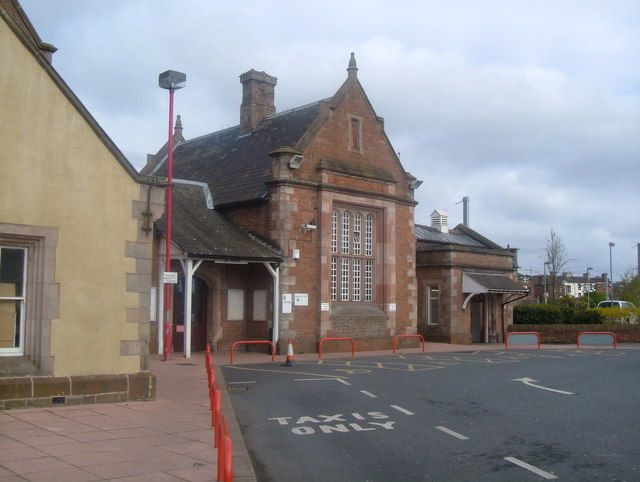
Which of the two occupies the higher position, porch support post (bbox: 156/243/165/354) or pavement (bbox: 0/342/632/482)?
porch support post (bbox: 156/243/165/354)

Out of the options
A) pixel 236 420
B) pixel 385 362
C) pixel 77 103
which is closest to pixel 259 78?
pixel 385 362

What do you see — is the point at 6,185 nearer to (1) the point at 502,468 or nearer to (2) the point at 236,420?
(2) the point at 236,420

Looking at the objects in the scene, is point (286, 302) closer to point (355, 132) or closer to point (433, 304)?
point (355, 132)

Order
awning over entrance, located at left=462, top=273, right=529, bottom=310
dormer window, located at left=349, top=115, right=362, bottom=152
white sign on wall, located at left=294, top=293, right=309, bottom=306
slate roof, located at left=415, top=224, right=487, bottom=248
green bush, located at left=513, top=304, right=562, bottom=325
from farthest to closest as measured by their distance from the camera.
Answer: green bush, located at left=513, top=304, right=562, bottom=325 → slate roof, located at left=415, top=224, right=487, bottom=248 → awning over entrance, located at left=462, top=273, right=529, bottom=310 → dormer window, located at left=349, top=115, right=362, bottom=152 → white sign on wall, located at left=294, top=293, right=309, bottom=306

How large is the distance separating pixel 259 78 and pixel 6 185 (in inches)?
921

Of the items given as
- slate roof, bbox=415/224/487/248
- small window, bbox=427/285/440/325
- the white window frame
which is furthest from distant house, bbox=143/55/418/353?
the white window frame

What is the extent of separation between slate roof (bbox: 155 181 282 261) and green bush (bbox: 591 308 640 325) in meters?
22.8

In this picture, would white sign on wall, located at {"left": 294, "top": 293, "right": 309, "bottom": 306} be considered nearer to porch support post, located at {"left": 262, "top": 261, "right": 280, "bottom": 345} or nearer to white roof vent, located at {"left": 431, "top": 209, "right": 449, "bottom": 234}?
porch support post, located at {"left": 262, "top": 261, "right": 280, "bottom": 345}

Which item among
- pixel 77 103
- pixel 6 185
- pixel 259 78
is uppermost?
pixel 259 78

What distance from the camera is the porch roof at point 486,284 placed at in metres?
33.8

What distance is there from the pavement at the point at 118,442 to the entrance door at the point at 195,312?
500 inches

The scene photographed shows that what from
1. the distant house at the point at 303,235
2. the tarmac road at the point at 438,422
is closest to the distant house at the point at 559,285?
the distant house at the point at 303,235

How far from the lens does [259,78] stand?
33562 mm

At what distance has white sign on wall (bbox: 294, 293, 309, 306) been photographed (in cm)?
2647
